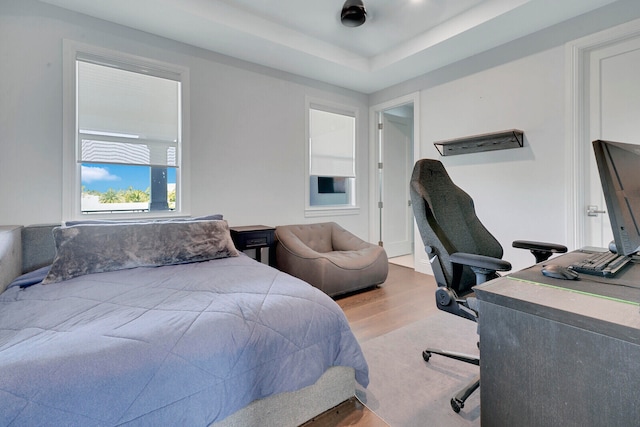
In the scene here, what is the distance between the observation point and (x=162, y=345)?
3.41 feet

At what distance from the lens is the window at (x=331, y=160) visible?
4.21m

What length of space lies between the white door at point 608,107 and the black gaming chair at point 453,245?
154cm

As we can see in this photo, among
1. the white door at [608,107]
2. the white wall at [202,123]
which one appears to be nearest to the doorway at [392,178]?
the white wall at [202,123]

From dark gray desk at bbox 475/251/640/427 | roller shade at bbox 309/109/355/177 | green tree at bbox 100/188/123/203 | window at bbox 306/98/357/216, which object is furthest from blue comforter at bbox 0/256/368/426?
roller shade at bbox 309/109/355/177

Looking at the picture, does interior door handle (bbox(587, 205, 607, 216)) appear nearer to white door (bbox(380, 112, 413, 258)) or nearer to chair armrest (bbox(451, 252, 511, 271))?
chair armrest (bbox(451, 252, 511, 271))

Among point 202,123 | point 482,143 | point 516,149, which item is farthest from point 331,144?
point 516,149

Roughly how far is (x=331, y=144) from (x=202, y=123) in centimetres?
188

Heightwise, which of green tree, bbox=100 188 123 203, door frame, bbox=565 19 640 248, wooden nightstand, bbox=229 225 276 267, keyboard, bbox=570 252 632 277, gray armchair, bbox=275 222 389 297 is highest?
door frame, bbox=565 19 640 248

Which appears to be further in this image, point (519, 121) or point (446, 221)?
point (519, 121)

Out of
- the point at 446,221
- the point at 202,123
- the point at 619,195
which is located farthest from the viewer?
the point at 202,123

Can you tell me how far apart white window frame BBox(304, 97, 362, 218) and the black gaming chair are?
7.94 feet

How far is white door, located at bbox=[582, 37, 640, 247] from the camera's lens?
2.43 meters

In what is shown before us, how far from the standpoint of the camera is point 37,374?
86 centimetres

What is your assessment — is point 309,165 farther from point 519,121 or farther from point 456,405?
point 456,405
